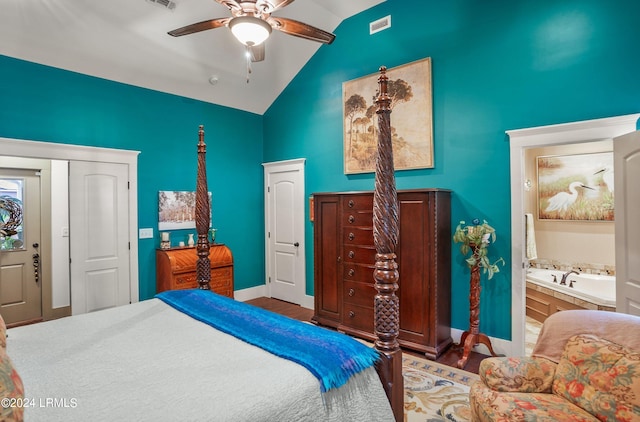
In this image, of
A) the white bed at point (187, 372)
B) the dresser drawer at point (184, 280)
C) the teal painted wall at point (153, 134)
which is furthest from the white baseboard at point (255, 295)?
the white bed at point (187, 372)

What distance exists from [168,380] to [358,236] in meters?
2.68

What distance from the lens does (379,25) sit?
14.1ft

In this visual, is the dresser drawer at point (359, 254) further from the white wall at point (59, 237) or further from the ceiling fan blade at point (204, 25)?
the white wall at point (59, 237)

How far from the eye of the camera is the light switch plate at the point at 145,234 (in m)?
4.58

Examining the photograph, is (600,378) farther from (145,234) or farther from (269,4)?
(145,234)

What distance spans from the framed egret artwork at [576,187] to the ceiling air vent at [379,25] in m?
2.92

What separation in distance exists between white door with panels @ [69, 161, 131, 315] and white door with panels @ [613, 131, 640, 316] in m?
5.19

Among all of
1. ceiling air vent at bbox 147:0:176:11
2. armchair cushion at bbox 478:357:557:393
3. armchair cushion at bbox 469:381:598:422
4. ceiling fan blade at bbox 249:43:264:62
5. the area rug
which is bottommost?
the area rug

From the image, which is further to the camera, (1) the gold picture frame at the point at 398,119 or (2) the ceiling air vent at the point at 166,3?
(1) the gold picture frame at the point at 398,119

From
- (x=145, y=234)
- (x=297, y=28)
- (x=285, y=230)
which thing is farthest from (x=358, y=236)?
(x=145, y=234)

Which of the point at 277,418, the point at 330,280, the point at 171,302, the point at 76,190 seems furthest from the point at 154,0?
the point at 277,418

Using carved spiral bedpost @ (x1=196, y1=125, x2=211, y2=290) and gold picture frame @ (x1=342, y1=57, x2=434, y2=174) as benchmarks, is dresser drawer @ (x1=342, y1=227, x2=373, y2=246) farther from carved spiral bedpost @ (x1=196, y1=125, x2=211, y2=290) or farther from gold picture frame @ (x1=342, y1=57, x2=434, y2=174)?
carved spiral bedpost @ (x1=196, y1=125, x2=211, y2=290)

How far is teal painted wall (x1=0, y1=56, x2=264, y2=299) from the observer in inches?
148

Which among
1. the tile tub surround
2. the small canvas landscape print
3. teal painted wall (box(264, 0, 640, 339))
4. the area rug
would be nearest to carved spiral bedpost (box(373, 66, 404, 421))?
the area rug
